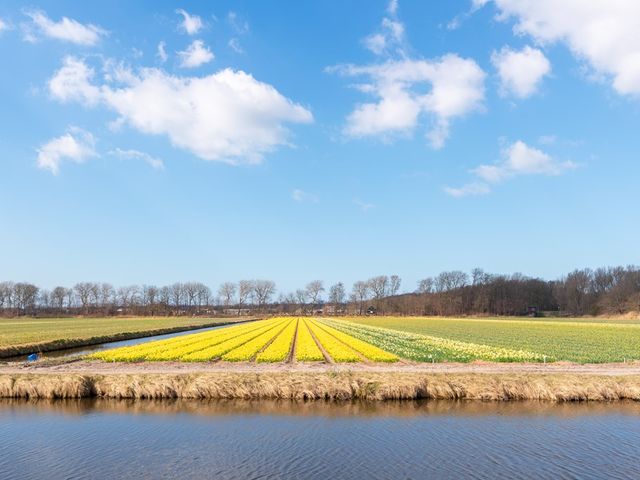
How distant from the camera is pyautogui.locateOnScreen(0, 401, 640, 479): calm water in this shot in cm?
1312

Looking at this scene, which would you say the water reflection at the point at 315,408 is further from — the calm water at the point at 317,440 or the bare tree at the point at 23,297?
the bare tree at the point at 23,297

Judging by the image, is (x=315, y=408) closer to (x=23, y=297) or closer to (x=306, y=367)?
(x=306, y=367)

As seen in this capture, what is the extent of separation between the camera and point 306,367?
1176 inches

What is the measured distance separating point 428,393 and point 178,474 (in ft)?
44.7

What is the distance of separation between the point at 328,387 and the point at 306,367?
749 cm

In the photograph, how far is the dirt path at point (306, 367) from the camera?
1104 inches

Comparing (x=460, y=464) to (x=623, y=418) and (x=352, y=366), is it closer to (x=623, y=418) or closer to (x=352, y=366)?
(x=623, y=418)

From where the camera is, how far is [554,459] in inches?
554

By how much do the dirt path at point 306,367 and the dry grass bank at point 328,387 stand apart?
13.0 ft

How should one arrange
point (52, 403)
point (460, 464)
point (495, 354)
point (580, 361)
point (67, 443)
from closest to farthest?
point (460, 464) → point (67, 443) → point (52, 403) → point (580, 361) → point (495, 354)

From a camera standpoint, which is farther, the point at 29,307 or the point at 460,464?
the point at 29,307

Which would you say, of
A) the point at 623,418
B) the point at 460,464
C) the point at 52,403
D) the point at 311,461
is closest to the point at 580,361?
the point at 623,418

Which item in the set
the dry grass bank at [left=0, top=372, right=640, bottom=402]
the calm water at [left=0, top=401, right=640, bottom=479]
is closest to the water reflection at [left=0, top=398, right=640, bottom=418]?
the calm water at [left=0, top=401, right=640, bottom=479]

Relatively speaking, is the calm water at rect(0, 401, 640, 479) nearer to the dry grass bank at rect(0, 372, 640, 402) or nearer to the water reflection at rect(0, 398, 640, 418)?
the water reflection at rect(0, 398, 640, 418)
